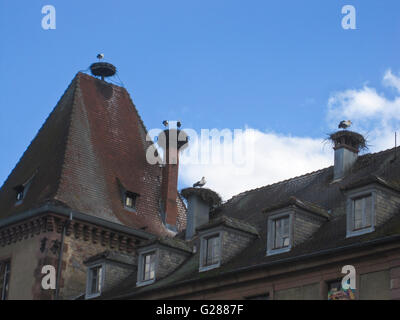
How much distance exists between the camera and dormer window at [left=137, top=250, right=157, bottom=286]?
36.6 metres

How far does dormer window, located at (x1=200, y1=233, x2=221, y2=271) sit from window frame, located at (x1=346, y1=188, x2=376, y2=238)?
19.0 ft

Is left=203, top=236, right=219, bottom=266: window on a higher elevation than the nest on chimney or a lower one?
lower

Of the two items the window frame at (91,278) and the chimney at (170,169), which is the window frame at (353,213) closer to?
the window frame at (91,278)

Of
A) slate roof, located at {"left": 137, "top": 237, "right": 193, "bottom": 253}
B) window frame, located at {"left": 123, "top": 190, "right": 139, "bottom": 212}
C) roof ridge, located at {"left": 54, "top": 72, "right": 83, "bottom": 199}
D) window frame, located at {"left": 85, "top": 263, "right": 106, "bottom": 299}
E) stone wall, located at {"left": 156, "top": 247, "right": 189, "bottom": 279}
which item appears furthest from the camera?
window frame, located at {"left": 123, "top": 190, "right": 139, "bottom": 212}

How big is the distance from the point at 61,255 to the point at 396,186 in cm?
1678

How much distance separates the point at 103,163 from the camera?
4666 cm

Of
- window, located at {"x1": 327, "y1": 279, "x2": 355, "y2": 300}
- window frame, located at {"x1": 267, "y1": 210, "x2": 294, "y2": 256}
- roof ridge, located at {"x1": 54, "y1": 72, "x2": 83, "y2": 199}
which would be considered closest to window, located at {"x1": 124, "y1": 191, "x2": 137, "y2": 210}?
roof ridge, located at {"x1": 54, "y1": 72, "x2": 83, "y2": 199}

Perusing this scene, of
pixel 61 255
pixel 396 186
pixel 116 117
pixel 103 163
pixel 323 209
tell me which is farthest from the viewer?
pixel 116 117

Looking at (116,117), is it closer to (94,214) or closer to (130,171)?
(130,171)

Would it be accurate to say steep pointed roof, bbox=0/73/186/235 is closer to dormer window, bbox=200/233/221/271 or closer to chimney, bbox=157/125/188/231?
chimney, bbox=157/125/188/231

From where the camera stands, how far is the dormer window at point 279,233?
3142cm

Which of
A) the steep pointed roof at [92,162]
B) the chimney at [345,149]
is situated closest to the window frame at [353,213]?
the chimney at [345,149]
